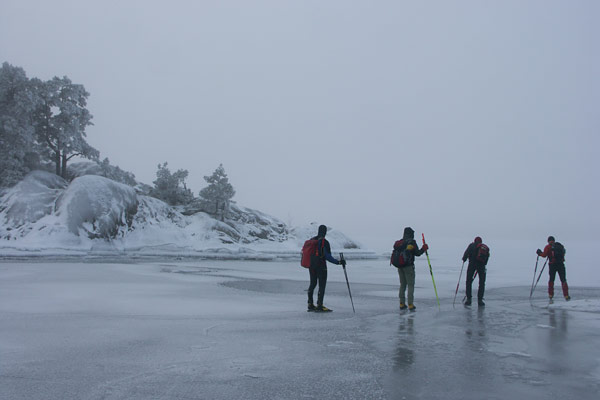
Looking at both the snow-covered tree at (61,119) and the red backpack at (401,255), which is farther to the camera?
the snow-covered tree at (61,119)

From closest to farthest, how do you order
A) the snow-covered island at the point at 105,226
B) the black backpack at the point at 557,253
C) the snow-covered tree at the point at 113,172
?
the black backpack at the point at 557,253 < the snow-covered island at the point at 105,226 < the snow-covered tree at the point at 113,172

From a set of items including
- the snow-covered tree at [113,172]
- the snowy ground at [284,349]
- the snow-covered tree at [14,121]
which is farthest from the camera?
the snow-covered tree at [113,172]

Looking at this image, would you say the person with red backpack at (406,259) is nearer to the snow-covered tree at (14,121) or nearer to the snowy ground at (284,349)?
the snowy ground at (284,349)

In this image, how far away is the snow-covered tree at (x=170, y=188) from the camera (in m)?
55.1

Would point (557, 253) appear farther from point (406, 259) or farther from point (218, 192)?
point (218, 192)

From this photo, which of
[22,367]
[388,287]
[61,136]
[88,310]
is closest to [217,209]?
[61,136]

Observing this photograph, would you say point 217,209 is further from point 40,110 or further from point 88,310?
point 88,310

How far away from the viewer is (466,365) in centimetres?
598

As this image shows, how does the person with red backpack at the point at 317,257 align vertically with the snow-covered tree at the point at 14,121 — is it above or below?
below

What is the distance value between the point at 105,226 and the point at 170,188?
14.9m

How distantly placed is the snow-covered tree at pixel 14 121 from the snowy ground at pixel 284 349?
34.9 m

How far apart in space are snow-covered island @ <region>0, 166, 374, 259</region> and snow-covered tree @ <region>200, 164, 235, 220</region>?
1666mm

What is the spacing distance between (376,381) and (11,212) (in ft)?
140

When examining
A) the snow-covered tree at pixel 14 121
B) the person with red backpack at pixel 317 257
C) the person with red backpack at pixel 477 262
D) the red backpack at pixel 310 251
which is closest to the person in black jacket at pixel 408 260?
the person with red backpack at pixel 317 257
